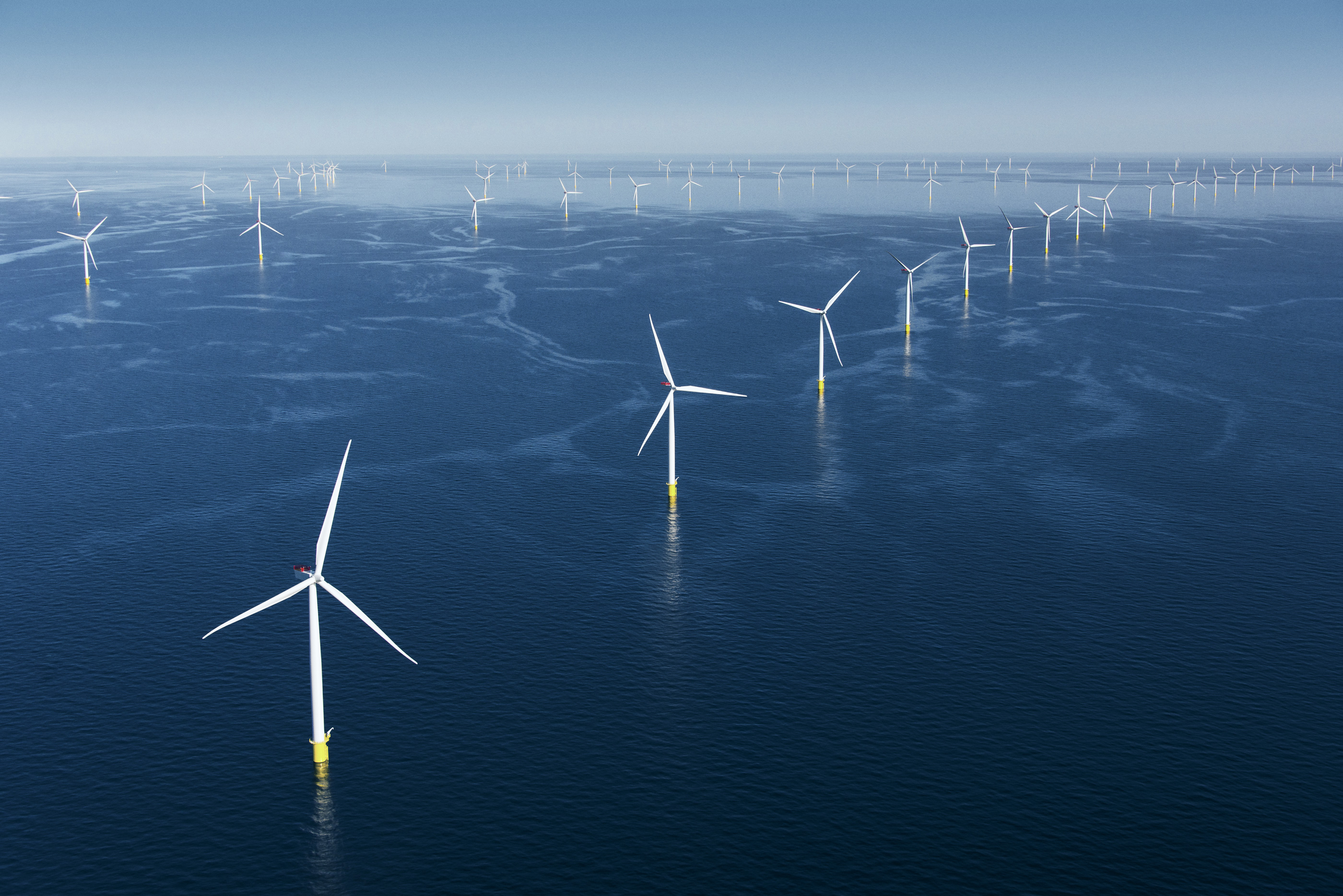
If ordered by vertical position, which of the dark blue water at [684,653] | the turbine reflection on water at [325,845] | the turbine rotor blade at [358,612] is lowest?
the turbine reflection on water at [325,845]

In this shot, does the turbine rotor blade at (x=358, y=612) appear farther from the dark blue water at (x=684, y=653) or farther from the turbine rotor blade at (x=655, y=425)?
the turbine rotor blade at (x=655, y=425)

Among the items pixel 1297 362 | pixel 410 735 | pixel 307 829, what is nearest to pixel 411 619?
pixel 410 735

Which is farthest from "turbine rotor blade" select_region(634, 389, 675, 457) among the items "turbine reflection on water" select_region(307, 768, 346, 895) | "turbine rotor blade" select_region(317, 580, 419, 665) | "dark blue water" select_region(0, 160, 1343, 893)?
"turbine reflection on water" select_region(307, 768, 346, 895)

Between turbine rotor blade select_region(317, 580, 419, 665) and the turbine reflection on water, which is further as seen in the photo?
turbine rotor blade select_region(317, 580, 419, 665)

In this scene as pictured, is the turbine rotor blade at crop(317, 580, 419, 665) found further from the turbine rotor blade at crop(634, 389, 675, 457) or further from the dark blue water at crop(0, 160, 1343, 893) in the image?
Answer: the turbine rotor blade at crop(634, 389, 675, 457)

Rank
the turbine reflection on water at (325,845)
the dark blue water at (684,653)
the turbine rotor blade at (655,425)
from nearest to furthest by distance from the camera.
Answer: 1. the turbine reflection on water at (325,845)
2. the dark blue water at (684,653)
3. the turbine rotor blade at (655,425)

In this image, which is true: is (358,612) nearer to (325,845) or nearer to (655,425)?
(325,845)

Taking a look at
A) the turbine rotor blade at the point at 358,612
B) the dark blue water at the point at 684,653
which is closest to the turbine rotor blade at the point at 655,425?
the dark blue water at the point at 684,653

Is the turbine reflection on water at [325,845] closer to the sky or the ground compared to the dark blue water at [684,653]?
closer to the ground

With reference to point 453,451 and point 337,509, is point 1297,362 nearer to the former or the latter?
point 453,451
